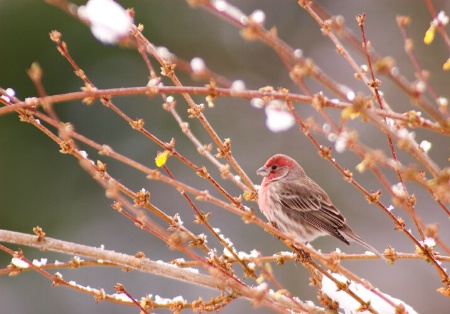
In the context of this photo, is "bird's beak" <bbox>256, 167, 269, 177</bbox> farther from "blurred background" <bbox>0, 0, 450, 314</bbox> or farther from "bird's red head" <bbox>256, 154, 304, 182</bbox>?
"blurred background" <bbox>0, 0, 450, 314</bbox>

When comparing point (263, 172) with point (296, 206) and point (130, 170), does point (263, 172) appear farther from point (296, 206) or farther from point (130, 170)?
point (130, 170)

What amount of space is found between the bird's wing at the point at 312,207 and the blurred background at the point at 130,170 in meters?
5.25

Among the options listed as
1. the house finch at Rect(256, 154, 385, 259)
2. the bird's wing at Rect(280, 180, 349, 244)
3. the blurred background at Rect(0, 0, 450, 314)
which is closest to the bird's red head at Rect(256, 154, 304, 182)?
the house finch at Rect(256, 154, 385, 259)

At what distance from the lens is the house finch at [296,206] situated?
5.18 m

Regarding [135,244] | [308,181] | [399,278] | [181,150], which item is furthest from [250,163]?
[308,181]

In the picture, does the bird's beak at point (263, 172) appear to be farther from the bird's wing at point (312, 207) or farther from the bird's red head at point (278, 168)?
the bird's wing at point (312, 207)

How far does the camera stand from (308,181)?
5758mm

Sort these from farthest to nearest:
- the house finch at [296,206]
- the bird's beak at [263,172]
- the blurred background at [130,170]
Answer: the blurred background at [130,170] → the bird's beak at [263,172] → the house finch at [296,206]

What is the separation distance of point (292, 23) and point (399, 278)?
516cm

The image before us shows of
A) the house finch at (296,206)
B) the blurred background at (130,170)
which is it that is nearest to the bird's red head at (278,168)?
the house finch at (296,206)

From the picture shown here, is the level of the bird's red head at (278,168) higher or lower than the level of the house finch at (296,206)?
higher

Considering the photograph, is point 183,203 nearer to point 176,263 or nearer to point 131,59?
point 131,59

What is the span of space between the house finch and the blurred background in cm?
523

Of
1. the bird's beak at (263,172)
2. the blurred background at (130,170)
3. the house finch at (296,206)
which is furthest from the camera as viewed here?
the blurred background at (130,170)
